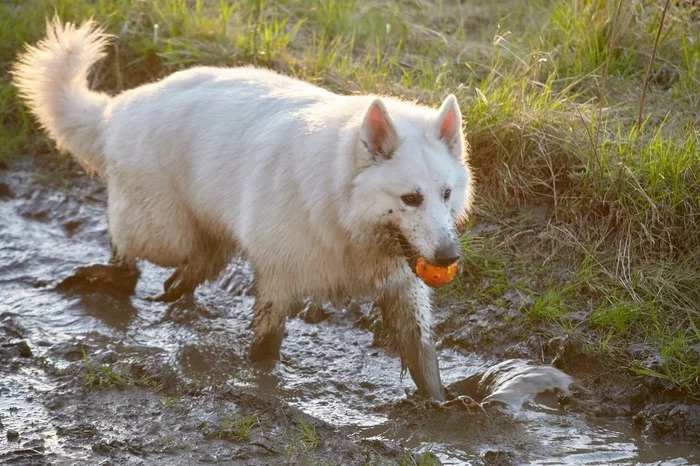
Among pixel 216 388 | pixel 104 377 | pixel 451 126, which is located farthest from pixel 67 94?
pixel 451 126

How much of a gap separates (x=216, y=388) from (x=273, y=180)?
100 centimetres

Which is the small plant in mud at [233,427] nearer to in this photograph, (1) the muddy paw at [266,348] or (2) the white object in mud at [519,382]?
(1) the muddy paw at [266,348]

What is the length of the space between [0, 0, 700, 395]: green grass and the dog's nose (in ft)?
4.10

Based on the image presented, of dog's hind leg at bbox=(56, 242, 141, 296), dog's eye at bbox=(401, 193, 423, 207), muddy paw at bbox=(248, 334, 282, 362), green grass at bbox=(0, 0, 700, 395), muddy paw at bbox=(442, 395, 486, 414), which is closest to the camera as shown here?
dog's eye at bbox=(401, 193, 423, 207)

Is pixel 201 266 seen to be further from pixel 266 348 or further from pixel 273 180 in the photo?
pixel 273 180

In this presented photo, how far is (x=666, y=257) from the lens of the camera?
548 cm

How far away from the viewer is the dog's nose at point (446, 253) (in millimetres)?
4211

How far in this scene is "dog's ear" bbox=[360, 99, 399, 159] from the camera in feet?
14.2

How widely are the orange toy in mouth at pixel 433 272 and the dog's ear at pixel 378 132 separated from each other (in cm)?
48

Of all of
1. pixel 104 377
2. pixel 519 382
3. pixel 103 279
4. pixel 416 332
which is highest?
pixel 416 332

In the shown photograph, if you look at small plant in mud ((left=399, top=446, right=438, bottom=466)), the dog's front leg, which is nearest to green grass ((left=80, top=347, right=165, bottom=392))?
the dog's front leg

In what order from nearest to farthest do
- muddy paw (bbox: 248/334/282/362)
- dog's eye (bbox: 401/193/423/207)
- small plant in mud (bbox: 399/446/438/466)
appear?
small plant in mud (bbox: 399/446/438/466) < dog's eye (bbox: 401/193/423/207) < muddy paw (bbox: 248/334/282/362)

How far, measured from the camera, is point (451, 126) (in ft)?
14.9

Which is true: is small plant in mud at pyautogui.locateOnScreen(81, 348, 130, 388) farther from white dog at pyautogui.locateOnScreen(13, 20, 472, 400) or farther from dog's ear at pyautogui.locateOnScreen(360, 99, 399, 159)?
dog's ear at pyautogui.locateOnScreen(360, 99, 399, 159)
